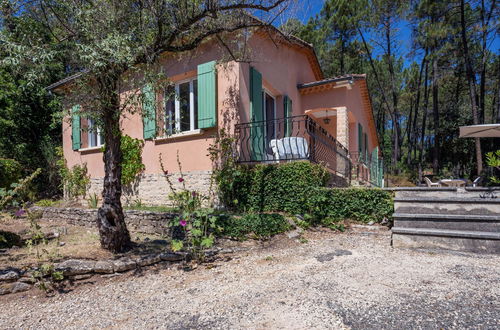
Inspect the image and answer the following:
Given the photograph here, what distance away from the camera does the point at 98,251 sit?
395cm

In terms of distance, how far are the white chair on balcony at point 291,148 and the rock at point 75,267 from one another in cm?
398

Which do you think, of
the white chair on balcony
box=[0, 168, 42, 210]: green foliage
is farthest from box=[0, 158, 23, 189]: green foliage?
the white chair on balcony

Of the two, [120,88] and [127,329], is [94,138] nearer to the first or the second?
[120,88]

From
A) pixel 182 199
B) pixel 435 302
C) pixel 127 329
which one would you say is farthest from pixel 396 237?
pixel 127 329

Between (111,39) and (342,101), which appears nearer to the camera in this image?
(111,39)

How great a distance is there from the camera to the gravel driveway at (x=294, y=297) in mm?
2270

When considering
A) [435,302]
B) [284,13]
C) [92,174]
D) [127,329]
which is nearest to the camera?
[127,329]

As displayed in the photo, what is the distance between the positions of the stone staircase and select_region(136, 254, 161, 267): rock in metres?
3.53

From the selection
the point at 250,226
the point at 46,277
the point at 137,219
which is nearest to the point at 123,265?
the point at 46,277

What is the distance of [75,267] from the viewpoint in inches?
129

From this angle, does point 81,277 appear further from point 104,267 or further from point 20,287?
point 20,287

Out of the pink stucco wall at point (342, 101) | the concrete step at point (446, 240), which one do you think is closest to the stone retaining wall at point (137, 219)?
the concrete step at point (446, 240)

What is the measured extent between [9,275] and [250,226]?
10.5 ft

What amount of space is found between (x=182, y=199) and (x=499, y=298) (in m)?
3.85
